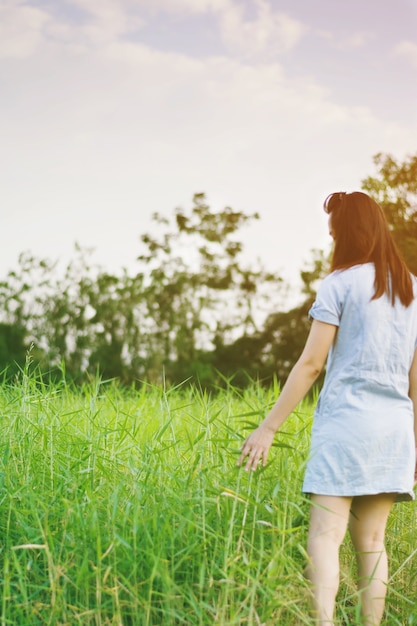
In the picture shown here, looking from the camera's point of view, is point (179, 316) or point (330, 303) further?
point (179, 316)

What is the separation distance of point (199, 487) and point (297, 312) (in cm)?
1274

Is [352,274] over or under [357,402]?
over

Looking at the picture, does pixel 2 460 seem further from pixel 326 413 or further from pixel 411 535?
pixel 411 535

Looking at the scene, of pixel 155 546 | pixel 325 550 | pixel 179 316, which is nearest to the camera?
pixel 325 550

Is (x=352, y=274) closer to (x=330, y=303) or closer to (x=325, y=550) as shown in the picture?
(x=330, y=303)

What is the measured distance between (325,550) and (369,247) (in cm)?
104

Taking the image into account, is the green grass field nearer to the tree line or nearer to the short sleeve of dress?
the short sleeve of dress

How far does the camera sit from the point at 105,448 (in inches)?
145

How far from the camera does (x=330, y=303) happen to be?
8.29ft

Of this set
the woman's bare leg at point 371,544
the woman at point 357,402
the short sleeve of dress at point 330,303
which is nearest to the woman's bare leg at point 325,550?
the woman at point 357,402

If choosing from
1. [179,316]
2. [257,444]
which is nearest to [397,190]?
[179,316]

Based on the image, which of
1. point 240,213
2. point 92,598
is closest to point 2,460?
point 92,598

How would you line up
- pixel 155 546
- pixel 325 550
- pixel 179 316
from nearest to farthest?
1. pixel 325 550
2. pixel 155 546
3. pixel 179 316

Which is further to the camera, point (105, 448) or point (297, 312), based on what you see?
point (297, 312)
